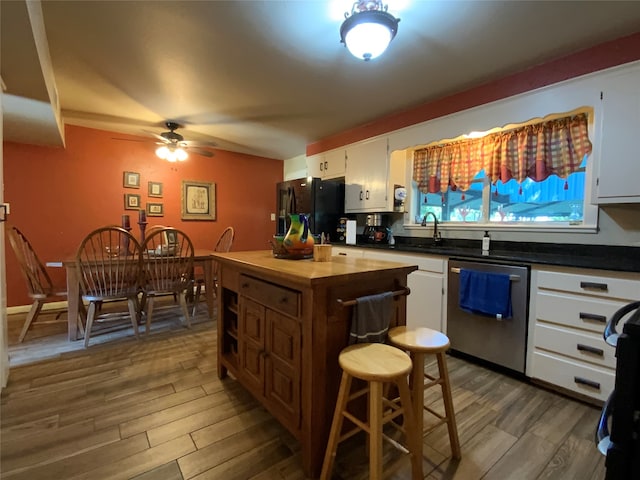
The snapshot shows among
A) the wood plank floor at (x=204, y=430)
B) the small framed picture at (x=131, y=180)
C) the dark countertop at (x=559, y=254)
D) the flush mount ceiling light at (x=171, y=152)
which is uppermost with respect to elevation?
the flush mount ceiling light at (x=171, y=152)

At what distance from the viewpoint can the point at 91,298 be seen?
8.14 ft

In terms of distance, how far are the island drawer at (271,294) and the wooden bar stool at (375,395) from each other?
0.96 feet

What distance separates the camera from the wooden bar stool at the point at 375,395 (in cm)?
101

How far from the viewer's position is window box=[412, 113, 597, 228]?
89.0 inches

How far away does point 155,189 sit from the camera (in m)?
4.32

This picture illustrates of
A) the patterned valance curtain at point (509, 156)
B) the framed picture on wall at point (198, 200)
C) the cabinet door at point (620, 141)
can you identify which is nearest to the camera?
the cabinet door at point (620, 141)

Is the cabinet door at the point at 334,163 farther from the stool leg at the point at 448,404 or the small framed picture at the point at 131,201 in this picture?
the stool leg at the point at 448,404

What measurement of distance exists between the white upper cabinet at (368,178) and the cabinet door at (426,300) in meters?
1.04

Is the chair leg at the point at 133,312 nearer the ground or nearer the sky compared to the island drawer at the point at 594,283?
nearer the ground

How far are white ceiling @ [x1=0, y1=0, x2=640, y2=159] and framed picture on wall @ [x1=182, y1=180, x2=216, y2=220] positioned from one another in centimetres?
143

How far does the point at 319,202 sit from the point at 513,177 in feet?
6.88

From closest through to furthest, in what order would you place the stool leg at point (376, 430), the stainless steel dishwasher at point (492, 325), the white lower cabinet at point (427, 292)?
the stool leg at point (376, 430) < the stainless steel dishwasher at point (492, 325) < the white lower cabinet at point (427, 292)

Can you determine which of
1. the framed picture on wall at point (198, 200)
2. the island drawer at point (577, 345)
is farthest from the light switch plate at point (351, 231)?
the framed picture on wall at point (198, 200)

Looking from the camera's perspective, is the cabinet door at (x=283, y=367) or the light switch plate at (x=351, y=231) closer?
the cabinet door at (x=283, y=367)
